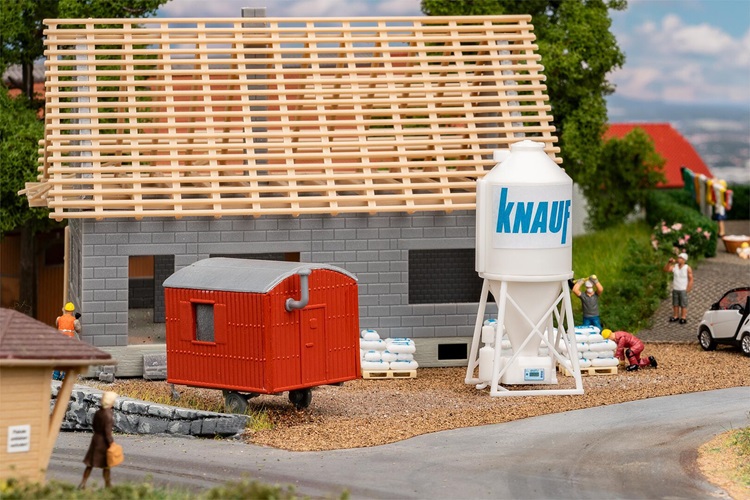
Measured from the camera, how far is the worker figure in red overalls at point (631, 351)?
2736 centimetres

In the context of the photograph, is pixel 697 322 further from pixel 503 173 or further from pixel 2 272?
pixel 2 272

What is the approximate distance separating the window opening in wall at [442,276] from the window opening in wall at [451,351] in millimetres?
4014

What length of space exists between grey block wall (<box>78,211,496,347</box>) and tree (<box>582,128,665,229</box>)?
16513 mm

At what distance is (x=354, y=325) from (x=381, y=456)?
12.2ft

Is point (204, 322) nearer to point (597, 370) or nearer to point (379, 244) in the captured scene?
point (379, 244)

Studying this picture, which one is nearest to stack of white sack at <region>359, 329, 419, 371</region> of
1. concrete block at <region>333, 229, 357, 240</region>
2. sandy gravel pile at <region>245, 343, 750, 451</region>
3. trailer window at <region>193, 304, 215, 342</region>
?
sandy gravel pile at <region>245, 343, 750, 451</region>

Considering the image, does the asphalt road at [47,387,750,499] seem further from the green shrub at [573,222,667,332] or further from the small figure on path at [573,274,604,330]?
the green shrub at [573,222,667,332]

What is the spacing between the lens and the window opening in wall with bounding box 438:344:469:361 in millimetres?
28094

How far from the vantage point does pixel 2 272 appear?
3669cm

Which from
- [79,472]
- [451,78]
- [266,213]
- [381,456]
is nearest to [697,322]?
[451,78]

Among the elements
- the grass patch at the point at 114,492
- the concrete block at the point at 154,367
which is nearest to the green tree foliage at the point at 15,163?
the concrete block at the point at 154,367

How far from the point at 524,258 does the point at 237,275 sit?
222 inches

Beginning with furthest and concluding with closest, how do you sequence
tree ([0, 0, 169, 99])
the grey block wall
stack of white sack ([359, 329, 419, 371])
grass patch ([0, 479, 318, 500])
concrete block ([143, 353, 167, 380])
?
tree ([0, 0, 169, 99]), stack of white sack ([359, 329, 419, 371]), the grey block wall, concrete block ([143, 353, 167, 380]), grass patch ([0, 479, 318, 500])

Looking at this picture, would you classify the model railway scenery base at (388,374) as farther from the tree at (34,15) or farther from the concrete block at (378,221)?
the tree at (34,15)
